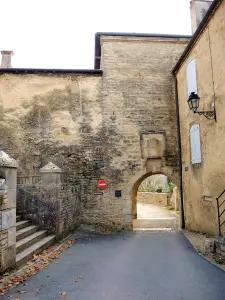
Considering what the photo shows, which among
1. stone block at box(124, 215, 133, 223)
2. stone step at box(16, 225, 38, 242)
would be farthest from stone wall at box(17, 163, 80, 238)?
stone block at box(124, 215, 133, 223)

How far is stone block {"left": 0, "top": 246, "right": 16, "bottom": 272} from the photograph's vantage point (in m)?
4.34

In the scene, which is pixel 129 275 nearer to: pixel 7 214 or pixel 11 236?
Answer: pixel 11 236

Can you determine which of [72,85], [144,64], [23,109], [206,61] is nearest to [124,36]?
[144,64]

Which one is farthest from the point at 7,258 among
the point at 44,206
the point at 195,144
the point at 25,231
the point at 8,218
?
the point at 195,144

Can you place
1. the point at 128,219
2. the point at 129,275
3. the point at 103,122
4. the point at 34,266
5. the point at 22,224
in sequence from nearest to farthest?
the point at 129,275, the point at 34,266, the point at 22,224, the point at 128,219, the point at 103,122

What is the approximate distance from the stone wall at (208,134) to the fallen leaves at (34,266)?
431cm

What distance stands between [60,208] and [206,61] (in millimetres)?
6194

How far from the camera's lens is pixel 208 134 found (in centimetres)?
760

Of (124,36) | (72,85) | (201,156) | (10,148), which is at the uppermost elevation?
(124,36)

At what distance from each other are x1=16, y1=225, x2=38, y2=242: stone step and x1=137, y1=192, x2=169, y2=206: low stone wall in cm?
Answer: 1365

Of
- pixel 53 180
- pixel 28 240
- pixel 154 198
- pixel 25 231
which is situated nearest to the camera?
pixel 28 240

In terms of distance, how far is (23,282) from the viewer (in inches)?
167

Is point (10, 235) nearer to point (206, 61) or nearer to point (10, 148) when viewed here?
point (10, 148)

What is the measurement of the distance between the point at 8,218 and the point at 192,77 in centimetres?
722
